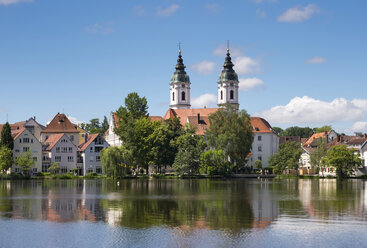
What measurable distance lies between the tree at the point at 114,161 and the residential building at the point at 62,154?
1745cm

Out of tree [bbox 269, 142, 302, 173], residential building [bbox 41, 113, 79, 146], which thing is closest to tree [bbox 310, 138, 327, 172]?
tree [bbox 269, 142, 302, 173]

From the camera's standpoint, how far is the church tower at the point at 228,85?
15462cm

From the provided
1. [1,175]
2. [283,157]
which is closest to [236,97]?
[283,157]

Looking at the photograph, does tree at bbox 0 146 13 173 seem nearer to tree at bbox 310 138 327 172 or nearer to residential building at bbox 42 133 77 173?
residential building at bbox 42 133 77 173

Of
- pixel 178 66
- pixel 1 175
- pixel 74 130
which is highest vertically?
pixel 178 66

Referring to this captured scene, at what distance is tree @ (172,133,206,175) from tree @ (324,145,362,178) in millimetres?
24484

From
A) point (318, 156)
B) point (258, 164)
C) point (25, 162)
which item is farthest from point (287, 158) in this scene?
point (25, 162)

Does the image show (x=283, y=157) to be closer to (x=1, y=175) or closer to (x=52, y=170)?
(x=52, y=170)

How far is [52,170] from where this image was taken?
112 metres

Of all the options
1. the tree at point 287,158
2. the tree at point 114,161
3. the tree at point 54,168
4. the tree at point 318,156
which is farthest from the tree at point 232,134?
the tree at point 54,168

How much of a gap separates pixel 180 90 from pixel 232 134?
56.6 metres

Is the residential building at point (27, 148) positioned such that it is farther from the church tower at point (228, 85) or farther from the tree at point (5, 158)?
the church tower at point (228, 85)

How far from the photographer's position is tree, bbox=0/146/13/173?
100m

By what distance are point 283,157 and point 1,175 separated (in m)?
56.2
